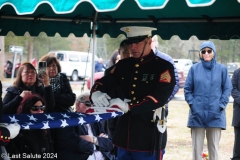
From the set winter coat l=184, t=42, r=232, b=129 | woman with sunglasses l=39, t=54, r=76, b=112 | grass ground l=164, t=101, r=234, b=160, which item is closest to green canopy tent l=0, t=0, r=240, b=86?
winter coat l=184, t=42, r=232, b=129

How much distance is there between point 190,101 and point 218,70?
0.60 meters

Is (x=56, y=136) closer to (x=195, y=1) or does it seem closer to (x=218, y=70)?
(x=195, y=1)

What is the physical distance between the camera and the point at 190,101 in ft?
20.2

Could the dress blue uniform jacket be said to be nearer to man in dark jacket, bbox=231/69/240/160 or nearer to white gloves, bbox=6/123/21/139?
white gloves, bbox=6/123/21/139

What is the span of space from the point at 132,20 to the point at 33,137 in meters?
2.51

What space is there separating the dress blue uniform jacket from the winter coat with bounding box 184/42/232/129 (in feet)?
7.84

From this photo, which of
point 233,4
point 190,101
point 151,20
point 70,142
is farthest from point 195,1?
point 190,101

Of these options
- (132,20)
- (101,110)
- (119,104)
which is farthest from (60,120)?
(132,20)

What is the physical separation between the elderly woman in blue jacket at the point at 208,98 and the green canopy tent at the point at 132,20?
498 millimetres

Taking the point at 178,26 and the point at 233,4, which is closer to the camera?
the point at 233,4

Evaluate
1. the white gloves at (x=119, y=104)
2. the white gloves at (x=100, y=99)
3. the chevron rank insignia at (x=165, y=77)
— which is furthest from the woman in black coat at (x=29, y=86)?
the chevron rank insignia at (x=165, y=77)

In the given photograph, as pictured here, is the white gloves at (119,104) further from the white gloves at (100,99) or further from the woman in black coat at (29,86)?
the woman in black coat at (29,86)

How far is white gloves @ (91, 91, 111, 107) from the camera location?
12.1ft

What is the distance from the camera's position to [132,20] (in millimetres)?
5852
